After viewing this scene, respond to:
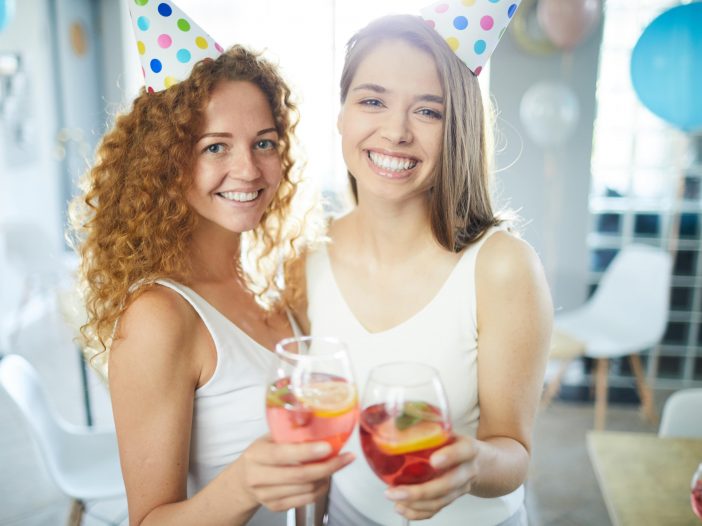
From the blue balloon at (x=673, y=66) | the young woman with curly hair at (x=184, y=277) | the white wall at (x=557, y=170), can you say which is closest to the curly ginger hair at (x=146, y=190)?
the young woman with curly hair at (x=184, y=277)

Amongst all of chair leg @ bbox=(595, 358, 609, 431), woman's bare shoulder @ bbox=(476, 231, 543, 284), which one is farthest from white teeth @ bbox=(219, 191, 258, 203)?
chair leg @ bbox=(595, 358, 609, 431)

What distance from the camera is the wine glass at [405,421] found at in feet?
2.42

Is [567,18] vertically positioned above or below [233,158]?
above

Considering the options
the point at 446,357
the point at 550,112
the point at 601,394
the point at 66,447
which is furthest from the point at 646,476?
the point at 550,112

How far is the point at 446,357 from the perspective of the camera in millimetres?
1278

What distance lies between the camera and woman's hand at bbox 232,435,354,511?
0.73 m

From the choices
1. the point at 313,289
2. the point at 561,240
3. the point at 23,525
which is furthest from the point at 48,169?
the point at 313,289

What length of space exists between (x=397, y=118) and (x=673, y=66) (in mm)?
2019

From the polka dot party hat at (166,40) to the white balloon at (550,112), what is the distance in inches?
117

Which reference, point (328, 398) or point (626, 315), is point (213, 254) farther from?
point (626, 315)

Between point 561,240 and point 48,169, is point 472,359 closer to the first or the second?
point 561,240

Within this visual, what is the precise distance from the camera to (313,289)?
1.52 m

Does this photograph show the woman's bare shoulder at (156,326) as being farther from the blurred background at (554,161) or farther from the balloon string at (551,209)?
the balloon string at (551,209)

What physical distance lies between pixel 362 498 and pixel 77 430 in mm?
1425
